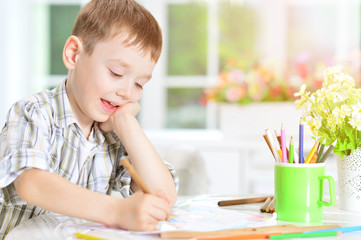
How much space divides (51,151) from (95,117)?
0.40ft

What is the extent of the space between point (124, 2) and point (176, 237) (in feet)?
2.02

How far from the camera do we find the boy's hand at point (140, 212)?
0.81 metres

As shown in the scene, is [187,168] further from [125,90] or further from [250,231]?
[250,231]

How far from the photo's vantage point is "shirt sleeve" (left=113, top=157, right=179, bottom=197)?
1143 millimetres

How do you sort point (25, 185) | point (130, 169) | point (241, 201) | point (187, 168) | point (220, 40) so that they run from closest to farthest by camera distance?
1. point (130, 169)
2. point (25, 185)
3. point (241, 201)
4. point (187, 168)
5. point (220, 40)

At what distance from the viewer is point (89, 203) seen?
0.85m

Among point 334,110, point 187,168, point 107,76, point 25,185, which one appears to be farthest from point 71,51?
point 187,168

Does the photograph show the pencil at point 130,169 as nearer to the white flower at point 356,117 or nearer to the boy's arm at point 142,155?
the boy's arm at point 142,155

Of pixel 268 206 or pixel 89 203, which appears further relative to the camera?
pixel 268 206

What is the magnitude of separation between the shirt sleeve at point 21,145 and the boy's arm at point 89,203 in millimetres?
20

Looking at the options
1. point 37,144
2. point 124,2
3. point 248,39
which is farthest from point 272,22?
point 37,144

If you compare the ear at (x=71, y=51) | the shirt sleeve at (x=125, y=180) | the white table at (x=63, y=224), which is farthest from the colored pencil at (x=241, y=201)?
the ear at (x=71, y=51)

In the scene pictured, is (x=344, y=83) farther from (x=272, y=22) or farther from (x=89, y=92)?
A: (x=272, y=22)

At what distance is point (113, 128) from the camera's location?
3.86ft
